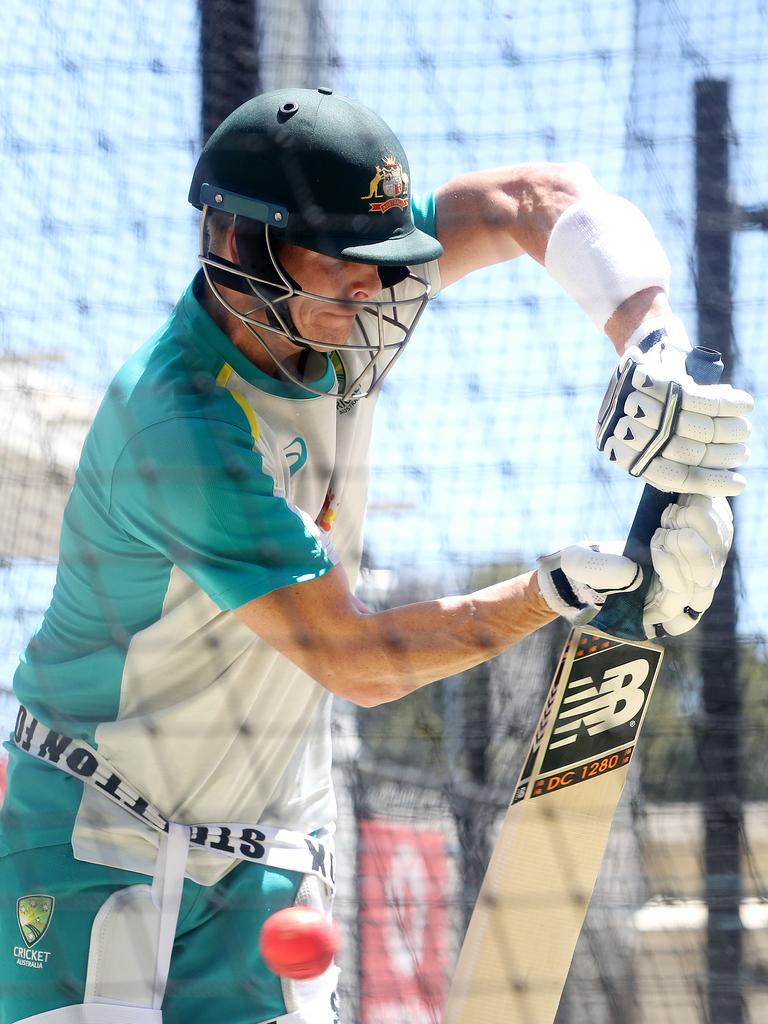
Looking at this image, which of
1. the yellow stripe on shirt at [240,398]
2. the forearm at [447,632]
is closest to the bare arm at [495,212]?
the yellow stripe on shirt at [240,398]

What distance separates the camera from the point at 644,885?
3.08 m

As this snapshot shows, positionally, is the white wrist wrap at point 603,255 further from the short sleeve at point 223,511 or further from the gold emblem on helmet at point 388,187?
the short sleeve at point 223,511

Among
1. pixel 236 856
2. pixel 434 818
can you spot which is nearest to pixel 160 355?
pixel 236 856

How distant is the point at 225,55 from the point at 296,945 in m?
1.69

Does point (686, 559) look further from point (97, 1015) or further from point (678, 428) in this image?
point (97, 1015)

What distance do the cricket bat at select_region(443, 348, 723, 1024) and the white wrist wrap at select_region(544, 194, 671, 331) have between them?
1.36 ft

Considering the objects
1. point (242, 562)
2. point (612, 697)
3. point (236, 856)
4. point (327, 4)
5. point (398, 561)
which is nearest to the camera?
point (242, 562)

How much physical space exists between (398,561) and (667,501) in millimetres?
1152

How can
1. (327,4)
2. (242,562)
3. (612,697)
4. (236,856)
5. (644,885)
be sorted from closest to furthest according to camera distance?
(242,562) < (236,856) < (612,697) < (327,4) < (644,885)

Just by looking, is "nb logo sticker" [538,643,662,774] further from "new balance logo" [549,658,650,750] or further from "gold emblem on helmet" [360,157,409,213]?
"gold emblem on helmet" [360,157,409,213]

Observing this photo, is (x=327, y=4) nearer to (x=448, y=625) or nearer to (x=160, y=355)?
(x=160, y=355)

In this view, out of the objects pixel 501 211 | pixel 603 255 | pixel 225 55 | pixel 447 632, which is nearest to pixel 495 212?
pixel 501 211

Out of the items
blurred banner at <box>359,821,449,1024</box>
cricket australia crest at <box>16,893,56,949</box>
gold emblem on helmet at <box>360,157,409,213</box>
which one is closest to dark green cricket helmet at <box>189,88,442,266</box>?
gold emblem on helmet at <box>360,157,409,213</box>

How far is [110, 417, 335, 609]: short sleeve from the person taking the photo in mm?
1316
